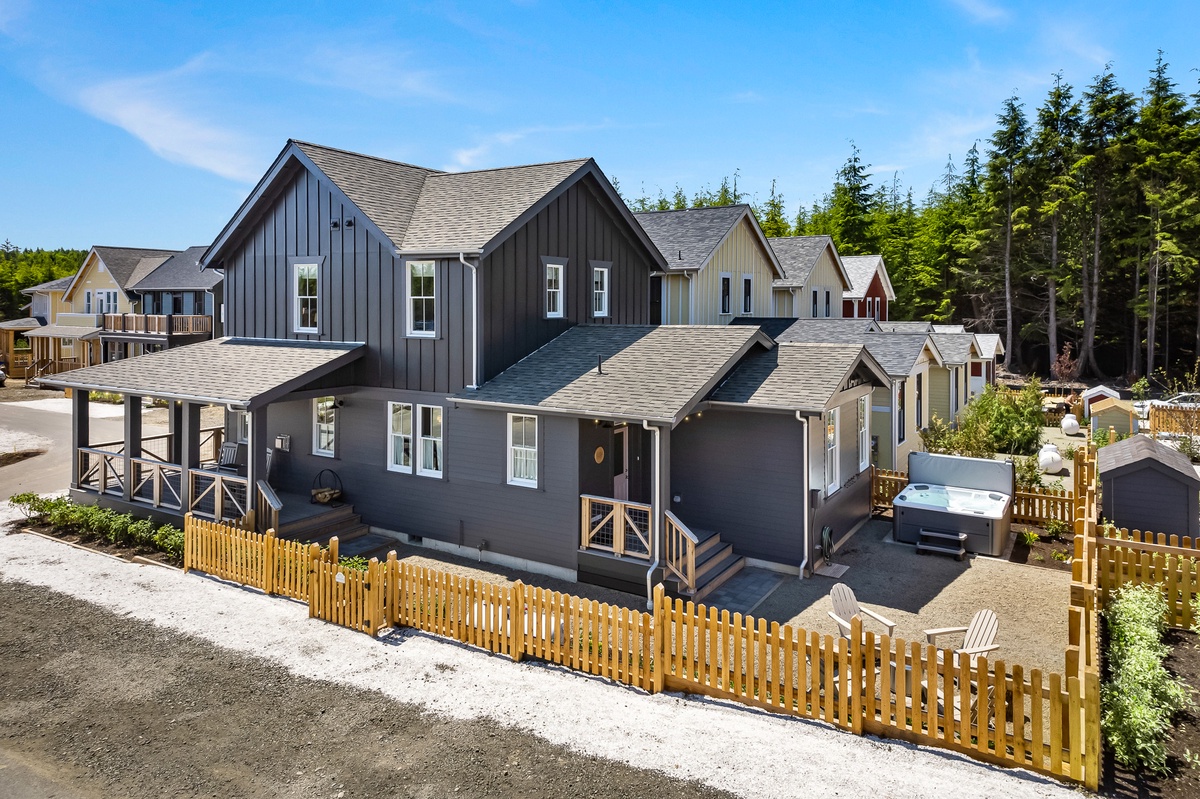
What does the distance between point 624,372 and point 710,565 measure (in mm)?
3894

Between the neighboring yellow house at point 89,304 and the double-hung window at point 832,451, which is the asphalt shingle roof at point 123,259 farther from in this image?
the double-hung window at point 832,451

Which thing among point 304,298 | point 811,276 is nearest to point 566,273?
point 304,298

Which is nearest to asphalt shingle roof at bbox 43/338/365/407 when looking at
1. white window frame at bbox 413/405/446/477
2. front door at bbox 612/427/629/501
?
white window frame at bbox 413/405/446/477

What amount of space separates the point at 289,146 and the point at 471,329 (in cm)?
633

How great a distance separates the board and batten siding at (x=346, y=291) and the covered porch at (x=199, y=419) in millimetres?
523

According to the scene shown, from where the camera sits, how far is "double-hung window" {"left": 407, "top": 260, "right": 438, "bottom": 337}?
1558 cm

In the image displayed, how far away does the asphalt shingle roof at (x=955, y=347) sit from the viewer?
25.9m

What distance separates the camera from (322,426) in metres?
17.1

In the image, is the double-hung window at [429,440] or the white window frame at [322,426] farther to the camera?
the white window frame at [322,426]

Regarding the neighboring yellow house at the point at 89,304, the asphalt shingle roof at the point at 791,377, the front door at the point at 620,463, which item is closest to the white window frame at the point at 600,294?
the front door at the point at 620,463

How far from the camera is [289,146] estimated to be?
1658 cm

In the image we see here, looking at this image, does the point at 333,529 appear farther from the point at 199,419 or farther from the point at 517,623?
the point at 517,623

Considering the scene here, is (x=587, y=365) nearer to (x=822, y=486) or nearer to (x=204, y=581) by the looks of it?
(x=822, y=486)

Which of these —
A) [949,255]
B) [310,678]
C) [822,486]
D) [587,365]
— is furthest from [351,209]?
[949,255]
